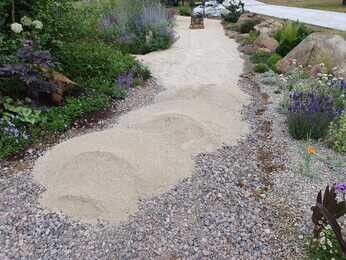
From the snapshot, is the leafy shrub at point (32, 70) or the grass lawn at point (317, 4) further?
the grass lawn at point (317, 4)

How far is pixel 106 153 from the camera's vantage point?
3420 millimetres

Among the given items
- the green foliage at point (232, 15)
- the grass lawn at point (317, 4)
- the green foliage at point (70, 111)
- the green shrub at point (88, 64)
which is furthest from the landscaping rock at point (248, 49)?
the grass lawn at point (317, 4)

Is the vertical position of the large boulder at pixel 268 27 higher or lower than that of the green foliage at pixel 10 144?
lower

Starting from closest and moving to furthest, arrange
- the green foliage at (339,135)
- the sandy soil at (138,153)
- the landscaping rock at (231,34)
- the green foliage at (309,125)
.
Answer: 1. the sandy soil at (138,153)
2. the green foliage at (339,135)
3. the green foliage at (309,125)
4. the landscaping rock at (231,34)

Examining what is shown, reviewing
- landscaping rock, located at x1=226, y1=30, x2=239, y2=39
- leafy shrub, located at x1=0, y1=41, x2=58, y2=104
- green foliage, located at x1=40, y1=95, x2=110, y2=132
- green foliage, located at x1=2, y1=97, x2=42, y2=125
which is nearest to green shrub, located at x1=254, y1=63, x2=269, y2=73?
green foliage, located at x1=40, y1=95, x2=110, y2=132

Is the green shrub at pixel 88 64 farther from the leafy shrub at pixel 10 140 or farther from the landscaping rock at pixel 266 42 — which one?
the landscaping rock at pixel 266 42

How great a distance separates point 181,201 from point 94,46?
4139mm

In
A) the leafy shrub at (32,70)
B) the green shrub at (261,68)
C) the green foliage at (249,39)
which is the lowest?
the green foliage at (249,39)

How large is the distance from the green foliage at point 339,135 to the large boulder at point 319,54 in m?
2.56

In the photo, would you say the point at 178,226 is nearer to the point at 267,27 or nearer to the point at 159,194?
the point at 159,194

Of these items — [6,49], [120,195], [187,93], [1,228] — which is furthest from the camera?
[187,93]

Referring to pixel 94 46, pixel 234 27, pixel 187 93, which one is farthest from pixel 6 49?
pixel 234 27

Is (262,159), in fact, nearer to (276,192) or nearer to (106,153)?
(276,192)

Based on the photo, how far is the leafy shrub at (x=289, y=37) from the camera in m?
7.82
